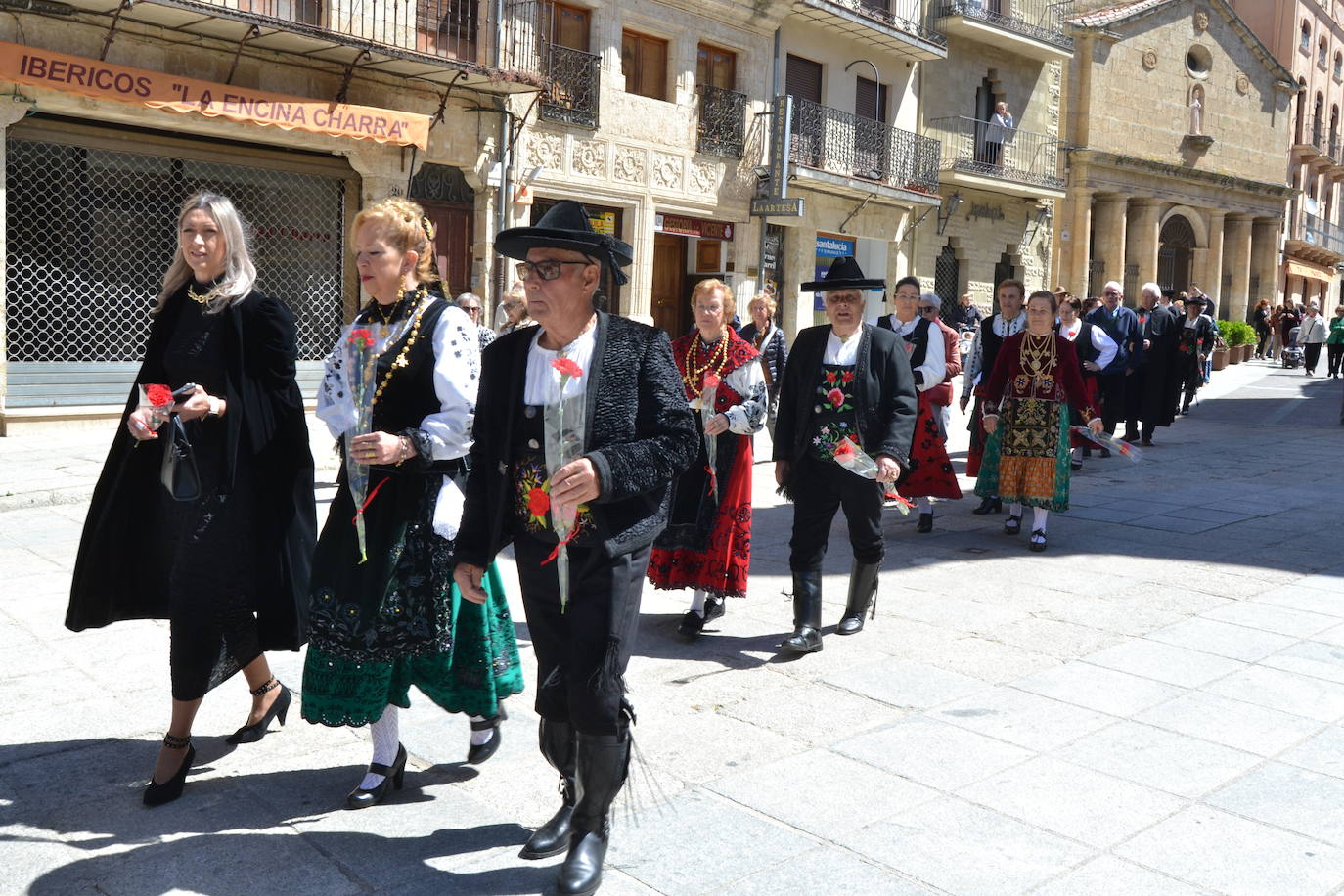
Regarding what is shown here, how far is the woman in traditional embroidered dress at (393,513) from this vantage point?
148 inches

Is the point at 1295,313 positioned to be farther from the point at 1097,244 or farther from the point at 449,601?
the point at 449,601

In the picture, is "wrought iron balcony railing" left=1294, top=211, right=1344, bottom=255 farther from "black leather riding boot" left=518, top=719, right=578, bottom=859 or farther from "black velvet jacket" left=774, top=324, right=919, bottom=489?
"black leather riding boot" left=518, top=719, right=578, bottom=859

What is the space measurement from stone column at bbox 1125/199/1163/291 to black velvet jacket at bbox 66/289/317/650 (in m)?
35.7

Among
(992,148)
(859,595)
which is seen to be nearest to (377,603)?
(859,595)

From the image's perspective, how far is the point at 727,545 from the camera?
6.02 metres

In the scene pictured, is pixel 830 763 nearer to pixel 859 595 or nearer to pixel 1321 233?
pixel 859 595

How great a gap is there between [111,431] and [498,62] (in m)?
7.27

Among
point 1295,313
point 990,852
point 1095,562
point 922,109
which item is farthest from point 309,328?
point 1295,313

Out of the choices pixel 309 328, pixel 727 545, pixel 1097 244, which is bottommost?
pixel 727 545

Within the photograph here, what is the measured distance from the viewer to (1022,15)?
2888cm

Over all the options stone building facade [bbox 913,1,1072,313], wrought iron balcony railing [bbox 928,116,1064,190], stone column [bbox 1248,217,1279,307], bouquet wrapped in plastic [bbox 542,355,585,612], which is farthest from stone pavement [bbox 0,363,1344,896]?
stone column [bbox 1248,217,1279,307]

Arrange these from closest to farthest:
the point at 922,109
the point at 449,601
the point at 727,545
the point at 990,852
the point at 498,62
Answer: the point at 990,852
the point at 449,601
the point at 727,545
the point at 498,62
the point at 922,109

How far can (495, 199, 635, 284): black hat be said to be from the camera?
3.18 m

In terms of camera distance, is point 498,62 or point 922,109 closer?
point 498,62
